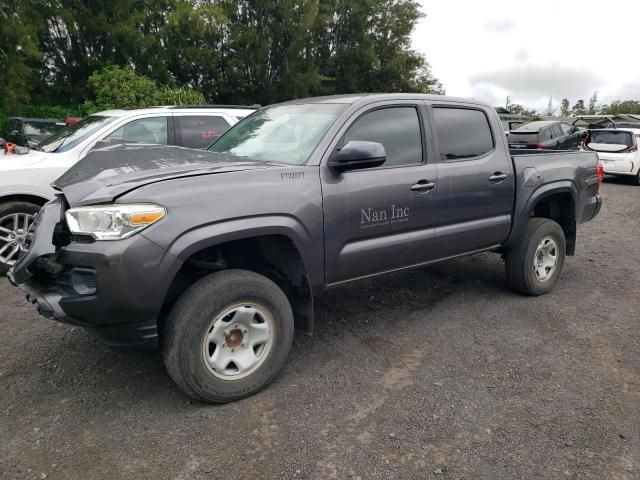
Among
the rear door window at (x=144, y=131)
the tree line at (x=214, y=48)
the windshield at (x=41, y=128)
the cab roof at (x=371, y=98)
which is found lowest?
the rear door window at (x=144, y=131)

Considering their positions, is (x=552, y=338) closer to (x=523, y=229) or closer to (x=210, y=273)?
(x=523, y=229)

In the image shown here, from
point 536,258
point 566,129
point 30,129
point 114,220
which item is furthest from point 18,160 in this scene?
point 566,129

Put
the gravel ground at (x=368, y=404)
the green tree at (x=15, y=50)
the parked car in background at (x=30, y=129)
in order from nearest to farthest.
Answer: the gravel ground at (x=368, y=404) < the parked car in background at (x=30, y=129) < the green tree at (x=15, y=50)

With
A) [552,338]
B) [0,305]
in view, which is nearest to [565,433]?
[552,338]

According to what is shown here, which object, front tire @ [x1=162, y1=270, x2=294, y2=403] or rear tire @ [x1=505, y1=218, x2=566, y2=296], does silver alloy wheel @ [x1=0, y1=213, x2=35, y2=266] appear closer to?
front tire @ [x1=162, y1=270, x2=294, y2=403]

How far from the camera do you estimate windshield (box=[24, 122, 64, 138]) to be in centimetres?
1010

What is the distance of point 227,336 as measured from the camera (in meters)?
2.96

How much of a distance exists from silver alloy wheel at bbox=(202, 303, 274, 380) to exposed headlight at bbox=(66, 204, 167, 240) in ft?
2.23

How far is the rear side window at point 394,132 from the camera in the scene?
143 inches

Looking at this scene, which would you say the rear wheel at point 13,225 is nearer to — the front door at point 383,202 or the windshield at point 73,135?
the windshield at point 73,135

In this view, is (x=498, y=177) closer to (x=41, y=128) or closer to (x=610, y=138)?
(x=41, y=128)

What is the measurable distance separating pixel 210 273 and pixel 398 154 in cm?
165

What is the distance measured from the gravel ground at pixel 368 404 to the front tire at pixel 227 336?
0.16 metres

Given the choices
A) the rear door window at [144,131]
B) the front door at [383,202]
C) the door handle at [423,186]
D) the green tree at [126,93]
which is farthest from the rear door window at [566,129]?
the door handle at [423,186]
